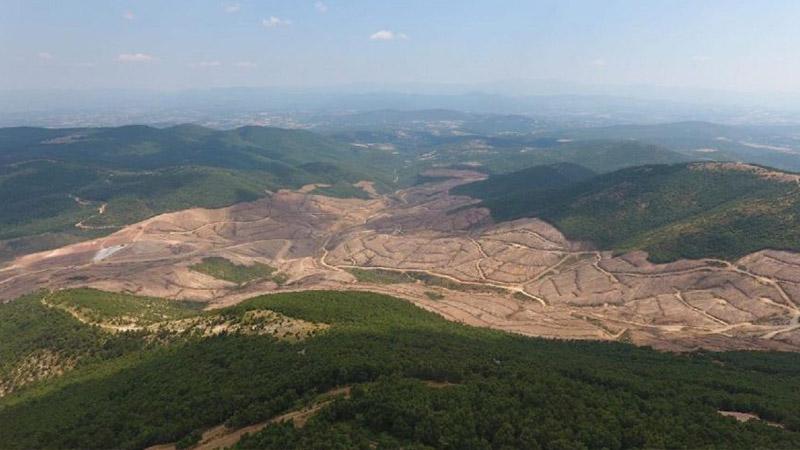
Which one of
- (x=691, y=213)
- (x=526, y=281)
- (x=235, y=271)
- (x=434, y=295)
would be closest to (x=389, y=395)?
(x=434, y=295)

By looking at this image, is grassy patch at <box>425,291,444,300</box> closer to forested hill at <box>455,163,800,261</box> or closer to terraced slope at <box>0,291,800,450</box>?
terraced slope at <box>0,291,800,450</box>

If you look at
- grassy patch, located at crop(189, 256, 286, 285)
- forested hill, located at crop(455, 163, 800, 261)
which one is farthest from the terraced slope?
grassy patch, located at crop(189, 256, 286, 285)

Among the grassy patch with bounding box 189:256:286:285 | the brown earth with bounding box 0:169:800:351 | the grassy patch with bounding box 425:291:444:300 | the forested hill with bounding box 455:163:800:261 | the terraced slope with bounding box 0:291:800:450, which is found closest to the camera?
the terraced slope with bounding box 0:291:800:450

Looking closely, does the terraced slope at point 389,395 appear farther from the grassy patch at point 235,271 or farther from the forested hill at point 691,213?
the grassy patch at point 235,271

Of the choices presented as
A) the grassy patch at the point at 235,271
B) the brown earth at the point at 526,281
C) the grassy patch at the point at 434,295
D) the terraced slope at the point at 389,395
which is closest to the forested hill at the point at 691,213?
the brown earth at the point at 526,281

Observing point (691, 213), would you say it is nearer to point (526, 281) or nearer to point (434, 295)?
point (526, 281)

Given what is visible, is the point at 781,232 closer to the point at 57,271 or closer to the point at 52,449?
the point at 52,449
